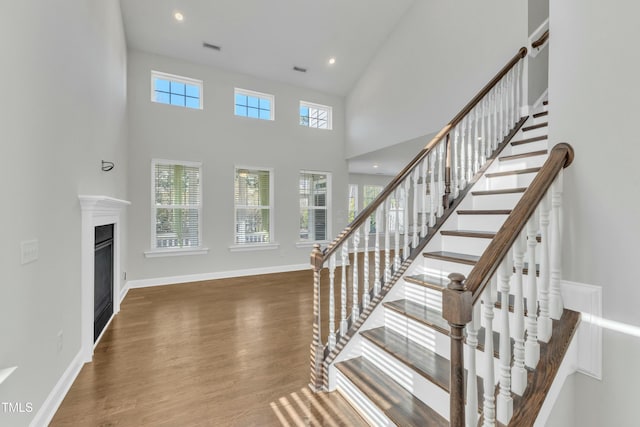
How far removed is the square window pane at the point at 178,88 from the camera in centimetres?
509

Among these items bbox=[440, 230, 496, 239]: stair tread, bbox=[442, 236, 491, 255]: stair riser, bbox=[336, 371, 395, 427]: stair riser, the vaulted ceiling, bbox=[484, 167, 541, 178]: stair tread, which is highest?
the vaulted ceiling

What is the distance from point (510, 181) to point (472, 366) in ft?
6.89

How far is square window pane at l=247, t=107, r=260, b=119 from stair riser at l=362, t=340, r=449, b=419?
4999mm

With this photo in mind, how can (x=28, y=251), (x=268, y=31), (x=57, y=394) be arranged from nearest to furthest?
(x=28, y=251) < (x=57, y=394) < (x=268, y=31)

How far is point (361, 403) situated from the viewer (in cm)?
182

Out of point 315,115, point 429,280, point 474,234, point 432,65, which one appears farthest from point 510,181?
point 315,115

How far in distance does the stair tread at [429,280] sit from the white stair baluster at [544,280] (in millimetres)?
614

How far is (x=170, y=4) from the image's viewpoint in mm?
4141

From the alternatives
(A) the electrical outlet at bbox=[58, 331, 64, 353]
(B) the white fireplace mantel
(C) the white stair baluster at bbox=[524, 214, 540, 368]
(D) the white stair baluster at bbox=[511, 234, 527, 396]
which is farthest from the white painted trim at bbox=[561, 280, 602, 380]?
(B) the white fireplace mantel

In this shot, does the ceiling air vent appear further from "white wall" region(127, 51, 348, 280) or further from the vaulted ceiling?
"white wall" region(127, 51, 348, 280)

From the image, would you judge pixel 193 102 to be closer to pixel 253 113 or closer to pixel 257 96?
pixel 253 113

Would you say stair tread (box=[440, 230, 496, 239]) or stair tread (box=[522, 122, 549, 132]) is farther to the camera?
stair tread (box=[522, 122, 549, 132])

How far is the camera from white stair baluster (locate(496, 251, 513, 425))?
1113mm

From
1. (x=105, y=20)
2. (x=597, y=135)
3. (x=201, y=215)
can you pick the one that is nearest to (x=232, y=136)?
(x=201, y=215)
